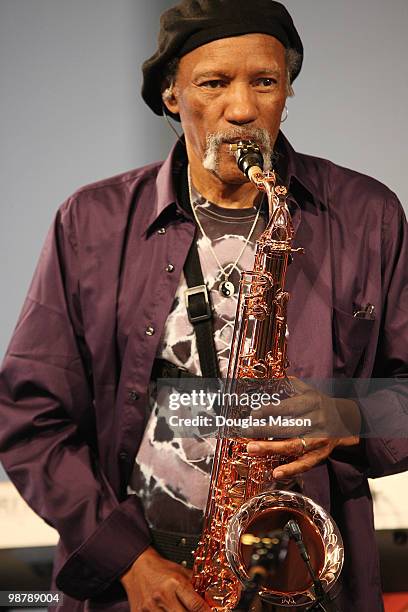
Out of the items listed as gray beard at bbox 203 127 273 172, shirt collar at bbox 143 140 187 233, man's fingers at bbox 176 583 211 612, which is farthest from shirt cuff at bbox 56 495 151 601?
gray beard at bbox 203 127 273 172

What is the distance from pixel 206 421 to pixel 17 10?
86cm

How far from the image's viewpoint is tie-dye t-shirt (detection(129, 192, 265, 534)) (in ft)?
6.22

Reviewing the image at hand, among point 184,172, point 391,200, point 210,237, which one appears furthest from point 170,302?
point 391,200

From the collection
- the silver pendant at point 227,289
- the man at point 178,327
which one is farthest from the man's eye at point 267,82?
the silver pendant at point 227,289

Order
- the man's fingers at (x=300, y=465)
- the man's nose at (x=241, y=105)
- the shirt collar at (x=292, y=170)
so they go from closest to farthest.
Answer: the man's fingers at (x=300, y=465), the man's nose at (x=241, y=105), the shirt collar at (x=292, y=170)

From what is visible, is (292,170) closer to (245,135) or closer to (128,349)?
(245,135)

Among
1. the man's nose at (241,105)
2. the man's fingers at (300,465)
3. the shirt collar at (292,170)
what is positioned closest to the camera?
the man's fingers at (300,465)

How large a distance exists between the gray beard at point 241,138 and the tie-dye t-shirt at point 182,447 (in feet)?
0.49

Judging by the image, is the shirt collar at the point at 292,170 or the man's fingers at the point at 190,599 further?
the shirt collar at the point at 292,170

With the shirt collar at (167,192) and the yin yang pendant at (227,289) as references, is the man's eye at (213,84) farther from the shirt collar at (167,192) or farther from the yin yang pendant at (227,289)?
the yin yang pendant at (227,289)

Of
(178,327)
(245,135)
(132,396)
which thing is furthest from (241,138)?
(132,396)

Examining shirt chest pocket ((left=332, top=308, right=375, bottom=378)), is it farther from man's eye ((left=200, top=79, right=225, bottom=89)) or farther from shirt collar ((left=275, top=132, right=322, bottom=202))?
man's eye ((left=200, top=79, right=225, bottom=89))

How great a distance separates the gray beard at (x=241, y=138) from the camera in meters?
1.89

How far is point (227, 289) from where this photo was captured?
1929 mm
